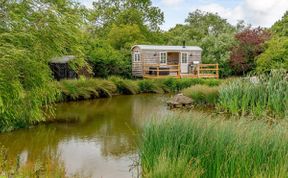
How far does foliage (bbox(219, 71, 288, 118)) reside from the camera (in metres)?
9.19

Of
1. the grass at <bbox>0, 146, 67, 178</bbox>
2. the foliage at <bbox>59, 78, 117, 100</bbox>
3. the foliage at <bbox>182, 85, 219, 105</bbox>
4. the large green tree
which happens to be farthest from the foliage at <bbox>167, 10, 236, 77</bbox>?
the grass at <bbox>0, 146, 67, 178</bbox>

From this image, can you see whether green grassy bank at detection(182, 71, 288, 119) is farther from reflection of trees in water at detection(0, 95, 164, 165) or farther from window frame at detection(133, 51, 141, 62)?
window frame at detection(133, 51, 141, 62)

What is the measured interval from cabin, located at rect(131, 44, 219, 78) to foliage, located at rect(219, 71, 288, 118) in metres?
11.1

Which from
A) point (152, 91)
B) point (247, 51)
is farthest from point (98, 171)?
point (247, 51)

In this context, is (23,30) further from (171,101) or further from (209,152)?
(171,101)

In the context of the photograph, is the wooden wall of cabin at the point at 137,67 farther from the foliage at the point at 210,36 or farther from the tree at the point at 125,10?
the tree at the point at 125,10

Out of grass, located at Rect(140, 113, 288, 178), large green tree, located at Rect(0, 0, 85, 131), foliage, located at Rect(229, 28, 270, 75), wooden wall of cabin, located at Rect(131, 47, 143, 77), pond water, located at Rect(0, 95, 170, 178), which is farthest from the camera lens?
wooden wall of cabin, located at Rect(131, 47, 143, 77)

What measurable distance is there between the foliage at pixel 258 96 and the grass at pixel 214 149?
16.2 ft

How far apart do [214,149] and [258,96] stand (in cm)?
645

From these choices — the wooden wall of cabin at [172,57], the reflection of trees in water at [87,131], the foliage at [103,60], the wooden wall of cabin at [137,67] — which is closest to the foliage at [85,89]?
the reflection of trees in water at [87,131]

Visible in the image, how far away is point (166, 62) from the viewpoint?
24234 mm

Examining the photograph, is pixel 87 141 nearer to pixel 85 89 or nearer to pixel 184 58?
pixel 85 89

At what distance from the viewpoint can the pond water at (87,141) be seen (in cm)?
595

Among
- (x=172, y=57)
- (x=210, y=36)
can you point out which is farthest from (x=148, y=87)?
(x=210, y=36)
